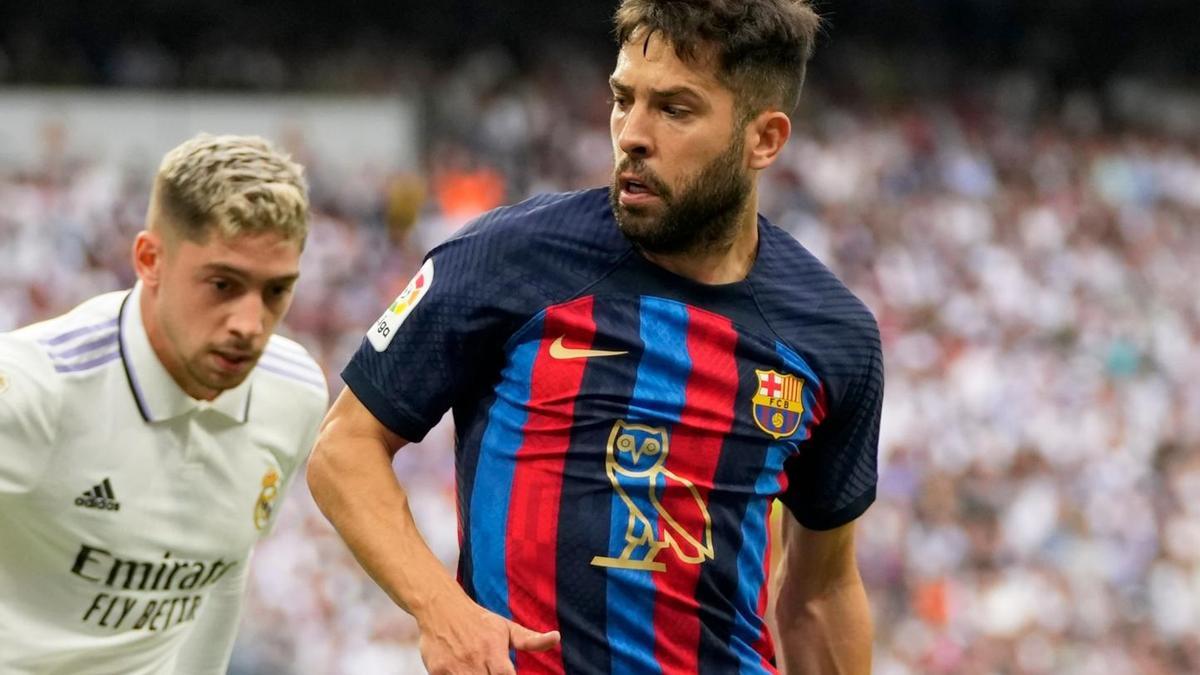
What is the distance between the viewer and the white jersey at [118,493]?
3.64 m

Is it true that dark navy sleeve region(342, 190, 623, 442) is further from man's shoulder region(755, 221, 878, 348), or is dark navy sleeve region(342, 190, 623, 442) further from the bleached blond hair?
the bleached blond hair

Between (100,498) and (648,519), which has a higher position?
(648,519)

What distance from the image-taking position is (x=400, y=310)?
325 cm

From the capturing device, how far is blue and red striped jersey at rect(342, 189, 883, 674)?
3230 millimetres

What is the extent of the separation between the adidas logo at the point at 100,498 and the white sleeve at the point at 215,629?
0.38 meters

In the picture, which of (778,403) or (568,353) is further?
(778,403)

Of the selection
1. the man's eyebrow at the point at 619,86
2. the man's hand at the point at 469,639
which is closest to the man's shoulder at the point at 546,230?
the man's eyebrow at the point at 619,86

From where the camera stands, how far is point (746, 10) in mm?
3295

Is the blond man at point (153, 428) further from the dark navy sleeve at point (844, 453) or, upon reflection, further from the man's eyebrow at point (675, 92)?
the dark navy sleeve at point (844, 453)

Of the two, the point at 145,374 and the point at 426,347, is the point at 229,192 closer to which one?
the point at 145,374

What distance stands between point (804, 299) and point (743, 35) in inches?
20.8

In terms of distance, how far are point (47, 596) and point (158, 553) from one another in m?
0.23

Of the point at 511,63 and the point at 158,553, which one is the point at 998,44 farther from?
the point at 158,553

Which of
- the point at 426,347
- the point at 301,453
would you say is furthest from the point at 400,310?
the point at 301,453
